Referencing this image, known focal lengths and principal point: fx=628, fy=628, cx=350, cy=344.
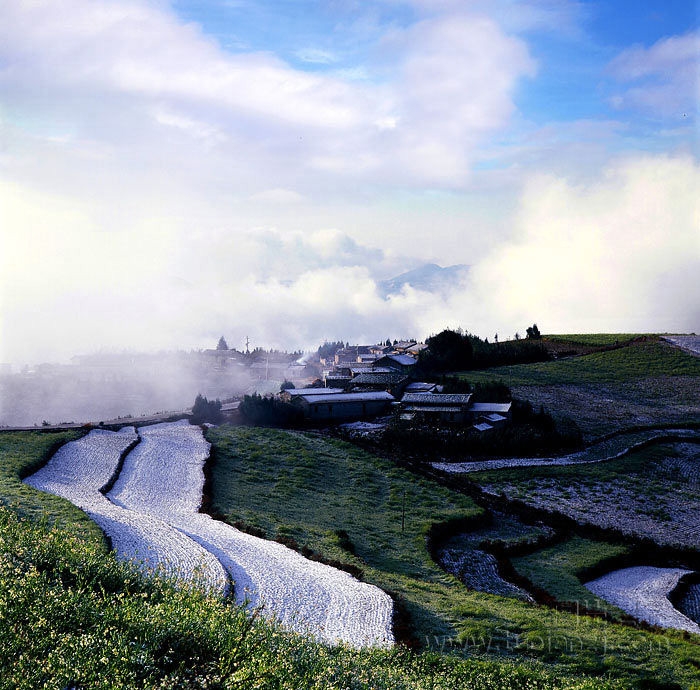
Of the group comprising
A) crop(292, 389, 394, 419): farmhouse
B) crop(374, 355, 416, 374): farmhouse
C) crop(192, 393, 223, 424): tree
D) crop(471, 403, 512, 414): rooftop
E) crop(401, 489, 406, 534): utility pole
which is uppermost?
crop(374, 355, 416, 374): farmhouse

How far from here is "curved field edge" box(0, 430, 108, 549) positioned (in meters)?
26.9

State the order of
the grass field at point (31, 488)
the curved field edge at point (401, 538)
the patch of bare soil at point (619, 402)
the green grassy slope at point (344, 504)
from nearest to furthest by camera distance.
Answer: the curved field edge at point (401, 538)
the grass field at point (31, 488)
the green grassy slope at point (344, 504)
the patch of bare soil at point (619, 402)

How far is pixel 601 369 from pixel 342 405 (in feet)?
172

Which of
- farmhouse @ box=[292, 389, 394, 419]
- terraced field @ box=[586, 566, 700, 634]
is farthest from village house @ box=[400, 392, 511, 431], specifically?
terraced field @ box=[586, 566, 700, 634]

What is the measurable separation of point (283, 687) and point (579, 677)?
10.5 metres

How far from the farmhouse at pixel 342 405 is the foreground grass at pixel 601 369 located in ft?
64.9

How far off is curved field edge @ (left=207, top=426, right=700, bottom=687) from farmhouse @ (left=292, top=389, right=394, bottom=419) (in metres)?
10.8

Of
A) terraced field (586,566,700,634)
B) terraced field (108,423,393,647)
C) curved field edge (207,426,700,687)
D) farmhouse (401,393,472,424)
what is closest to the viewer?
terraced field (108,423,393,647)

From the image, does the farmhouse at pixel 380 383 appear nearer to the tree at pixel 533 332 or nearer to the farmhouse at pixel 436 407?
the farmhouse at pixel 436 407

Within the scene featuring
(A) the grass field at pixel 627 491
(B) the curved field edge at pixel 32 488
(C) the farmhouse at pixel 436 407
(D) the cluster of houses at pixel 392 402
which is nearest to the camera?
(B) the curved field edge at pixel 32 488

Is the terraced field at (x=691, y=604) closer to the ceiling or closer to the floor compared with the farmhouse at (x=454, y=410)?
closer to the floor

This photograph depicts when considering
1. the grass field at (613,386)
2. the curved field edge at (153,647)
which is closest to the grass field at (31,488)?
the curved field edge at (153,647)

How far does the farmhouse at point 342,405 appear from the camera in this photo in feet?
249

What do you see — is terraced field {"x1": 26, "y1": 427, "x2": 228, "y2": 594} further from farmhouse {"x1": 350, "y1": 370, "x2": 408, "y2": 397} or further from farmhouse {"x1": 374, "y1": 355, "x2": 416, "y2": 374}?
farmhouse {"x1": 374, "y1": 355, "x2": 416, "y2": 374}
